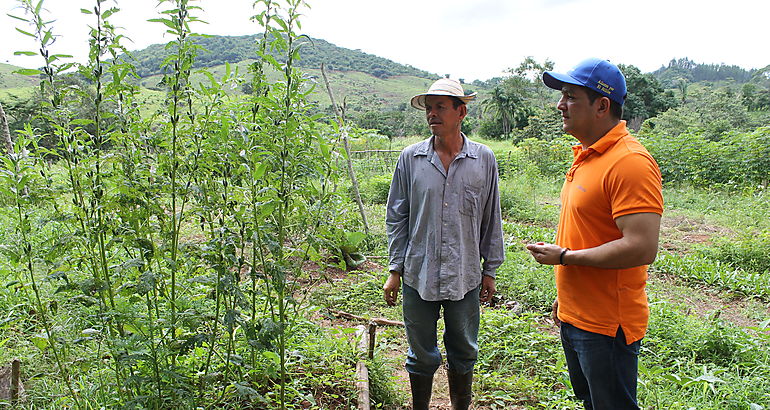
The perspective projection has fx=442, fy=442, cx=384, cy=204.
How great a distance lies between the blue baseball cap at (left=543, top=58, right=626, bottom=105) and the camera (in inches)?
70.3

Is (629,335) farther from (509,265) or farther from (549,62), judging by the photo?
(549,62)

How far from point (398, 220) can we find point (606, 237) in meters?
1.15

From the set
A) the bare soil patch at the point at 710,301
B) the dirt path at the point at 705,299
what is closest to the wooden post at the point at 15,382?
the dirt path at the point at 705,299

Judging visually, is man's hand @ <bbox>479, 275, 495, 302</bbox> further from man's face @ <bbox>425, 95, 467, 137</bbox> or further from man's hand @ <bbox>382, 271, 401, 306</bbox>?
man's face @ <bbox>425, 95, 467, 137</bbox>

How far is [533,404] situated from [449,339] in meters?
1.01

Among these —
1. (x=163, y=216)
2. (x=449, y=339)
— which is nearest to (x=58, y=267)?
(x=163, y=216)

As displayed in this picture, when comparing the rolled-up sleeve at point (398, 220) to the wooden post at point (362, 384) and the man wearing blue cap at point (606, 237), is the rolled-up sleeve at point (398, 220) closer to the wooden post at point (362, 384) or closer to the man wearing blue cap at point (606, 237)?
the wooden post at point (362, 384)

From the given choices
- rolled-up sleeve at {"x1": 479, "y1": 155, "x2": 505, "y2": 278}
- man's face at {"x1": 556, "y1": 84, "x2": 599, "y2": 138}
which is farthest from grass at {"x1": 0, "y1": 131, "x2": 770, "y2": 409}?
man's face at {"x1": 556, "y1": 84, "x2": 599, "y2": 138}

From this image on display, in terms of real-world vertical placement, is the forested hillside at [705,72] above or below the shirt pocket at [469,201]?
above

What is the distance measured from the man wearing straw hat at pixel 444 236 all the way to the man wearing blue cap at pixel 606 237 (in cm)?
61

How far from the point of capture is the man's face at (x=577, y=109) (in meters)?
1.85

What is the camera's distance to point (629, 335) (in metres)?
1.74

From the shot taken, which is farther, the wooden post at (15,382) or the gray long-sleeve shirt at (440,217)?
the gray long-sleeve shirt at (440,217)

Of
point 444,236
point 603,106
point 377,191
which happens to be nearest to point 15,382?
point 444,236
